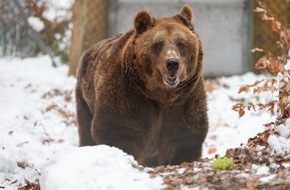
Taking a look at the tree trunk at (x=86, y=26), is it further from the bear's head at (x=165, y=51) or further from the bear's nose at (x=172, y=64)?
the bear's nose at (x=172, y=64)

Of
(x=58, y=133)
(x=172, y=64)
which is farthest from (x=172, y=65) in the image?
(x=58, y=133)

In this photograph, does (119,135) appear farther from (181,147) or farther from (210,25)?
(210,25)

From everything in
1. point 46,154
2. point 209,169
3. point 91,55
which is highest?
point 91,55

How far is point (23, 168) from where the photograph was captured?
587 cm

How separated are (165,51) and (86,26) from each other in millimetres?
6034

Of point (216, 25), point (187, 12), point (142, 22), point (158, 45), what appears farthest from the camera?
point (216, 25)

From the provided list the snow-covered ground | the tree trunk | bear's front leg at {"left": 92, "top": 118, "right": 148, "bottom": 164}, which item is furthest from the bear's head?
the tree trunk

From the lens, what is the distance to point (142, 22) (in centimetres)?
576

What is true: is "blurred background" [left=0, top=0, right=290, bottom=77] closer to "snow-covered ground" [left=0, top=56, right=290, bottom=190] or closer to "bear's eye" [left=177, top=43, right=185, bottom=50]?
"snow-covered ground" [left=0, top=56, right=290, bottom=190]

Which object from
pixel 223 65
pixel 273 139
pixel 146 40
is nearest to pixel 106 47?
pixel 146 40

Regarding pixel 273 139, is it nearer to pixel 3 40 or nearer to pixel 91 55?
pixel 91 55

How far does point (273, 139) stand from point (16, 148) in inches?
124

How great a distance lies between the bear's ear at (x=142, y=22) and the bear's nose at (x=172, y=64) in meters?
0.66

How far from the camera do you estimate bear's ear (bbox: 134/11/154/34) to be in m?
5.70
